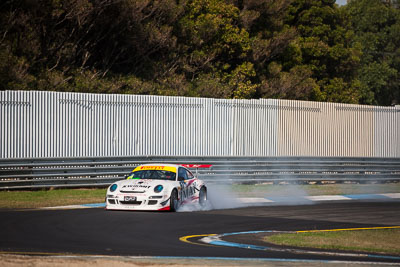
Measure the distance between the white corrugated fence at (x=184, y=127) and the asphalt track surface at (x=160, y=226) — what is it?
246 inches

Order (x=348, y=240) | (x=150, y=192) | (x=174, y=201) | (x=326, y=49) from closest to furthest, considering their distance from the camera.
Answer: (x=348, y=240) < (x=150, y=192) < (x=174, y=201) < (x=326, y=49)

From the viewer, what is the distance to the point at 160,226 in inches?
595

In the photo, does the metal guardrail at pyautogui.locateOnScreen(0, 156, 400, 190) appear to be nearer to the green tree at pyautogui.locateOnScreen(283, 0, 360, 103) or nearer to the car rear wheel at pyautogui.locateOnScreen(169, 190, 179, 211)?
the car rear wheel at pyautogui.locateOnScreen(169, 190, 179, 211)

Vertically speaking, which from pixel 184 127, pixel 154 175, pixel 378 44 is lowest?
pixel 154 175

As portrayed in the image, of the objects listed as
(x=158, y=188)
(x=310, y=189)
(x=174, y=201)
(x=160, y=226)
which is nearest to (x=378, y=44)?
(x=310, y=189)

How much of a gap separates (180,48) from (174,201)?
21037mm

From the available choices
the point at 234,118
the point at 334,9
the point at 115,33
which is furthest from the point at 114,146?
the point at 334,9

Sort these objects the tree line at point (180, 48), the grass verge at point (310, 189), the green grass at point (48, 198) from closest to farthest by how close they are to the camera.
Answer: the green grass at point (48, 198) < the grass verge at point (310, 189) < the tree line at point (180, 48)

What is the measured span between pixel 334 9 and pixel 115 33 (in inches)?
920

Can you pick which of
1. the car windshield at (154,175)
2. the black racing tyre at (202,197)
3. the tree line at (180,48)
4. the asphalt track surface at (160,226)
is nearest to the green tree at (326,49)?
the tree line at (180,48)

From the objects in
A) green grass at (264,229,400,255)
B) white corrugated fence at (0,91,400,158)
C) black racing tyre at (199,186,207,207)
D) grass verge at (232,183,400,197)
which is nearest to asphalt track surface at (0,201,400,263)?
black racing tyre at (199,186,207,207)

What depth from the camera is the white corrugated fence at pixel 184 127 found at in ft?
78.4

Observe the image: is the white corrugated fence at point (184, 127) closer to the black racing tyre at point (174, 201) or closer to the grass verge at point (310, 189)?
the grass verge at point (310, 189)

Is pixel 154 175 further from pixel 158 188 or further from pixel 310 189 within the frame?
pixel 310 189
